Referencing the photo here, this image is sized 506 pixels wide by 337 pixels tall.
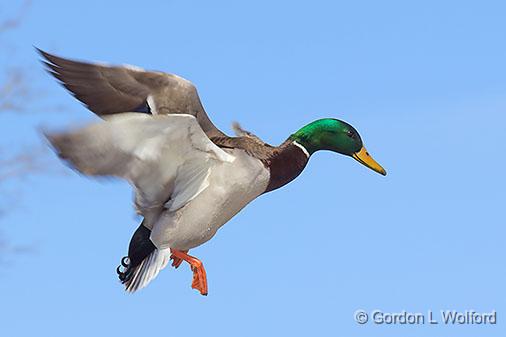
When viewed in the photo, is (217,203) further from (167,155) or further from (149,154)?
(149,154)

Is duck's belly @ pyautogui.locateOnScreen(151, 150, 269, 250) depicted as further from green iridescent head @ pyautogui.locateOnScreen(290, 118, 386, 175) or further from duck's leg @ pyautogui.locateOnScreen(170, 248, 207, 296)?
green iridescent head @ pyautogui.locateOnScreen(290, 118, 386, 175)

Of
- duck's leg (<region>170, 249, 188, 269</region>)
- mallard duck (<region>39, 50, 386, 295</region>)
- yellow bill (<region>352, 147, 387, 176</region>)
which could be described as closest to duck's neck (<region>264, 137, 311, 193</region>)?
mallard duck (<region>39, 50, 386, 295</region>)

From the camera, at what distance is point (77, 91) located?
6504mm

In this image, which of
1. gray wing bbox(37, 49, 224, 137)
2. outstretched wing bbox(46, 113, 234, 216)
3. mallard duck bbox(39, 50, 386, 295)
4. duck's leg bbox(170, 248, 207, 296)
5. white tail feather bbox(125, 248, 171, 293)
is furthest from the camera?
white tail feather bbox(125, 248, 171, 293)

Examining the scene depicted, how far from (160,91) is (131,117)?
739 millimetres

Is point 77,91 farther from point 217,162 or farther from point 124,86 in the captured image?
point 217,162

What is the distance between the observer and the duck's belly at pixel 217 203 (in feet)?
21.7

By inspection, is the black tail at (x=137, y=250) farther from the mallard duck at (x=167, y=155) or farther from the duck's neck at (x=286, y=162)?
the duck's neck at (x=286, y=162)

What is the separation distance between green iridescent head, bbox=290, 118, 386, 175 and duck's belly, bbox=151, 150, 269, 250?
0.57 meters

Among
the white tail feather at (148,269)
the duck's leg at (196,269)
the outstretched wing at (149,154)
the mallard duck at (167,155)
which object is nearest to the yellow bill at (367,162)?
the mallard duck at (167,155)

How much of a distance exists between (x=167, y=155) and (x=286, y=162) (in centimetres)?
90

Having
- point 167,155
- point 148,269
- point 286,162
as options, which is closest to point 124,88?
point 167,155

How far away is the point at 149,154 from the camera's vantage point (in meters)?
6.34

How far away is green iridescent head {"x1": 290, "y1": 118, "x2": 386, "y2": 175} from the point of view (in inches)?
285
